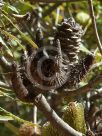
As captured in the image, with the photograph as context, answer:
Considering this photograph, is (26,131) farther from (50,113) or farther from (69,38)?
(50,113)

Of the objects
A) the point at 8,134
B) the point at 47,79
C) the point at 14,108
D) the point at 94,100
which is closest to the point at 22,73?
the point at 47,79

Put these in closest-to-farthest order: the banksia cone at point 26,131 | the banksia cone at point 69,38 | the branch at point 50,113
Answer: the branch at point 50,113
the banksia cone at point 69,38
the banksia cone at point 26,131

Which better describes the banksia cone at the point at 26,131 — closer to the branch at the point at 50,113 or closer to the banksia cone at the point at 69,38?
the banksia cone at the point at 69,38

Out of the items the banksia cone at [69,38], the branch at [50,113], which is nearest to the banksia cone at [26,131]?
the banksia cone at [69,38]

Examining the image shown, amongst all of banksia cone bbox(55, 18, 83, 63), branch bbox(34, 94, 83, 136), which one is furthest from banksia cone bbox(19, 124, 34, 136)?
branch bbox(34, 94, 83, 136)

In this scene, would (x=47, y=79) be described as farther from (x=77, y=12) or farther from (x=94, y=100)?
(x=77, y=12)

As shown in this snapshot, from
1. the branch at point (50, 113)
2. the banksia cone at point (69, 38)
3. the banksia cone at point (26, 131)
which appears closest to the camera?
the branch at point (50, 113)

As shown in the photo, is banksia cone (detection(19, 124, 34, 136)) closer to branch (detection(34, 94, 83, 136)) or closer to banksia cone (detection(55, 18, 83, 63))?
banksia cone (detection(55, 18, 83, 63))

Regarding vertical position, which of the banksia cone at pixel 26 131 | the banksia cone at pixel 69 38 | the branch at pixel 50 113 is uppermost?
the banksia cone at pixel 69 38
